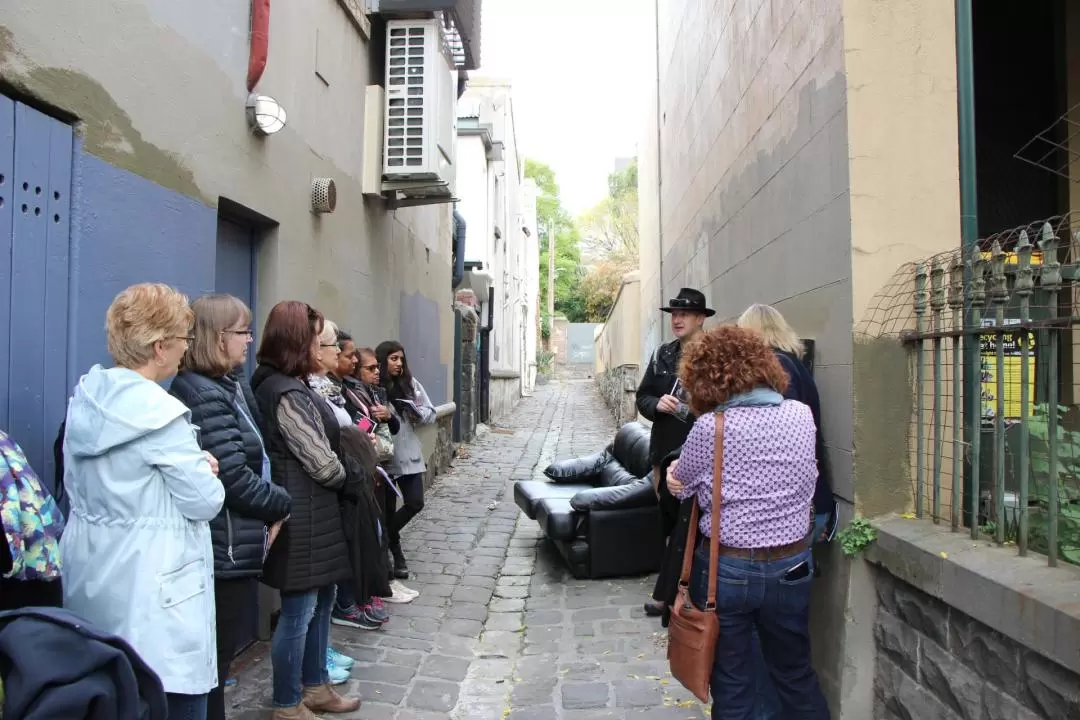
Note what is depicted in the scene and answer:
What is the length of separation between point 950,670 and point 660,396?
224cm

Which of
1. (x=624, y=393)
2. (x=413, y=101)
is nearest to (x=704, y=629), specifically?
(x=413, y=101)

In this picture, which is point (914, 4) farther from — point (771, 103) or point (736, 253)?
point (736, 253)

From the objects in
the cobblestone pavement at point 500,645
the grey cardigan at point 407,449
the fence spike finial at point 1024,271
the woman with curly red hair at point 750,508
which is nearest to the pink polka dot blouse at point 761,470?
the woman with curly red hair at point 750,508

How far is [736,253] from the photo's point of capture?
5.69 metres

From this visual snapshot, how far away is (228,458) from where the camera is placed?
2.70m

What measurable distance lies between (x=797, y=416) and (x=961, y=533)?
83cm

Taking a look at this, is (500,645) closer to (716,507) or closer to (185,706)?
(716,507)

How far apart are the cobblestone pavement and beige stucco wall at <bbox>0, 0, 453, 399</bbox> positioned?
200 centimetres

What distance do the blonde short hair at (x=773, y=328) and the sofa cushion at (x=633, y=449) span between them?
8.62 feet

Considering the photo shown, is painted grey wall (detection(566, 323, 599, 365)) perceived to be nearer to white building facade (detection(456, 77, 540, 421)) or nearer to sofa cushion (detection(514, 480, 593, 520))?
white building facade (detection(456, 77, 540, 421))

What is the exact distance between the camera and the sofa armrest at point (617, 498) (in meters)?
5.77

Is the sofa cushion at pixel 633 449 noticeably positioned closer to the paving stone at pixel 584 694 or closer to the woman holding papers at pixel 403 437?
the woman holding papers at pixel 403 437

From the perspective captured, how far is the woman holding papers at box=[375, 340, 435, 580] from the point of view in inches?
225

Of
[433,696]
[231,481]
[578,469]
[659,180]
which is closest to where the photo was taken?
[231,481]
